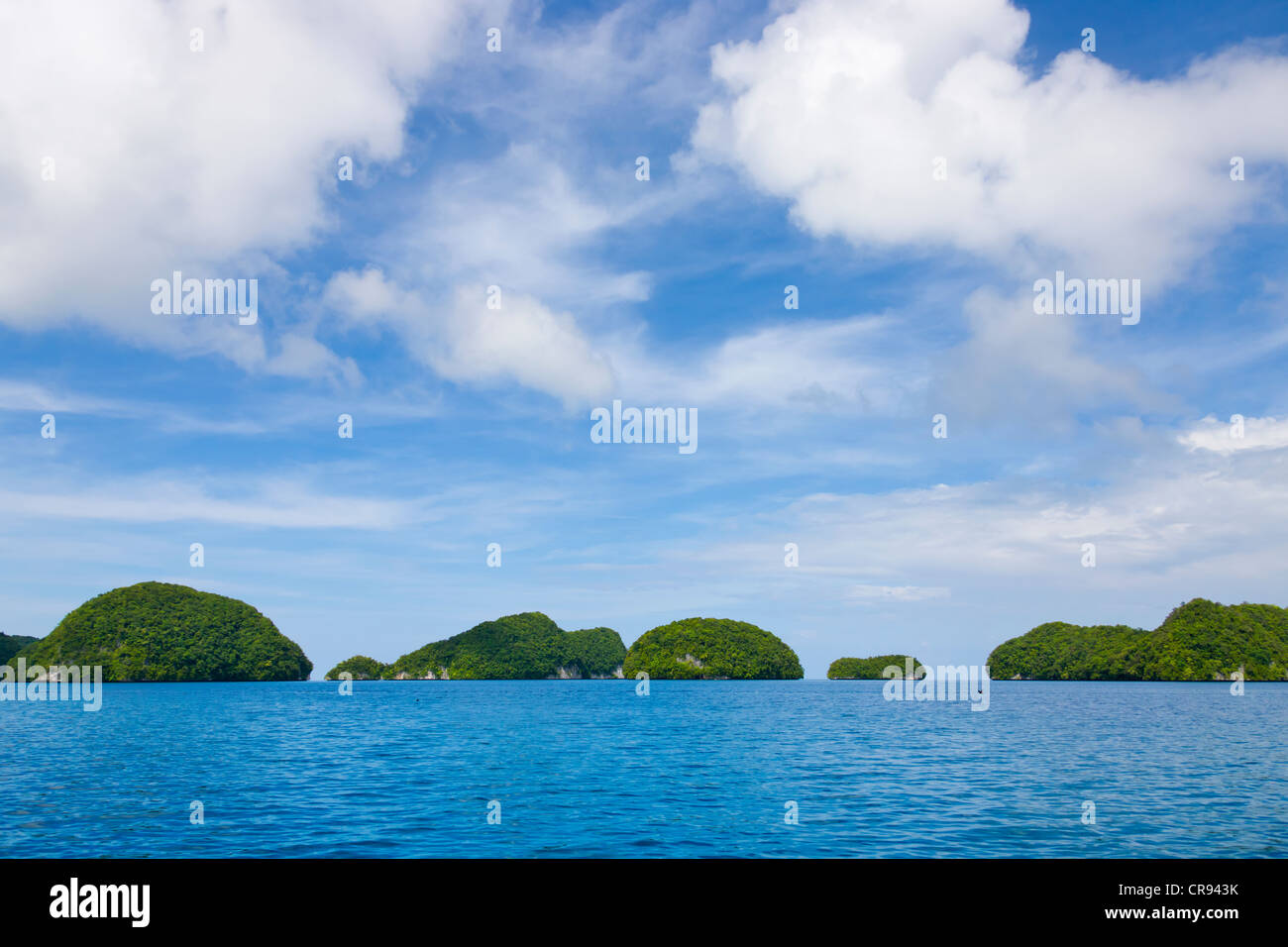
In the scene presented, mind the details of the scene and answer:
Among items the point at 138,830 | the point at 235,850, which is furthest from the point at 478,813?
the point at 138,830

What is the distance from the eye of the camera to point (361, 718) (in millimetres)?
111312

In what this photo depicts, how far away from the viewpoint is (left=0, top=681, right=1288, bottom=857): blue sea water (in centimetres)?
2702

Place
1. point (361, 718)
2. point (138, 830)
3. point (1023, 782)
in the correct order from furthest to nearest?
1. point (361, 718)
2. point (1023, 782)
3. point (138, 830)

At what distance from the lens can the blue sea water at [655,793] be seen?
27.0 meters

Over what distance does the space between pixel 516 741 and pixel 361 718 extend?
169ft

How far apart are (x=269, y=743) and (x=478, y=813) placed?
1729 inches

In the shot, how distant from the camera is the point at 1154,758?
2061 inches

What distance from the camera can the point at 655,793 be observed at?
127 ft
